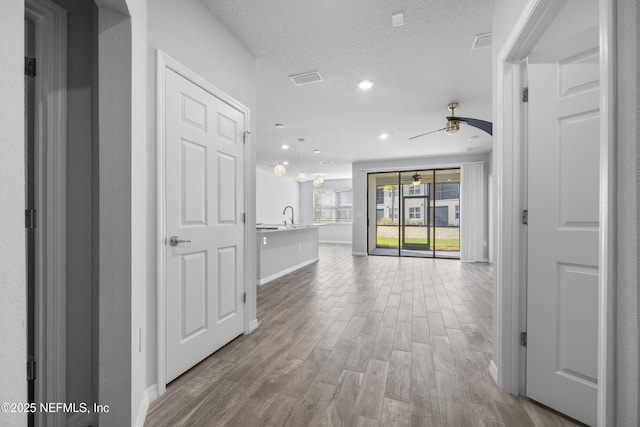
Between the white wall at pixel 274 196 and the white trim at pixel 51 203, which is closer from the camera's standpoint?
the white trim at pixel 51 203

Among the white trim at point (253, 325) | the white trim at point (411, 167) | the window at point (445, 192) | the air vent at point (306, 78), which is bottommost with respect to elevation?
the white trim at point (253, 325)

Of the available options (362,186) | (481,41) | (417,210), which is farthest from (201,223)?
(417,210)

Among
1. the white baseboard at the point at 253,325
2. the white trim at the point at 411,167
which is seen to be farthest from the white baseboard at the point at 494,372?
the white trim at the point at 411,167

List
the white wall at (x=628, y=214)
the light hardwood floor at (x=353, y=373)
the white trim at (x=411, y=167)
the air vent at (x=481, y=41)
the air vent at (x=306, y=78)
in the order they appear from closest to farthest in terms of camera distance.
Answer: the white wall at (x=628, y=214)
the light hardwood floor at (x=353, y=373)
the air vent at (x=481, y=41)
the air vent at (x=306, y=78)
the white trim at (x=411, y=167)

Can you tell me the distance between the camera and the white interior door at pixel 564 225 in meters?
1.50

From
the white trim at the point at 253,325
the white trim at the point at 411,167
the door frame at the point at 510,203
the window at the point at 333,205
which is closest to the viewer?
the door frame at the point at 510,203

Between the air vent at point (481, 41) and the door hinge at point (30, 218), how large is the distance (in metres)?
3.50

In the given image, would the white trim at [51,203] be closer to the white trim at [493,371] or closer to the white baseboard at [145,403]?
the white baseboard at [145,403]

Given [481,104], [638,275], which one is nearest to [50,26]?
[638,275]

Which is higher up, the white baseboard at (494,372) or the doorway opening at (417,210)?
the doorway opening at (417,210)

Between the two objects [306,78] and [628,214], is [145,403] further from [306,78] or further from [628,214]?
[306,78]

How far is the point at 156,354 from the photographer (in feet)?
5.86
